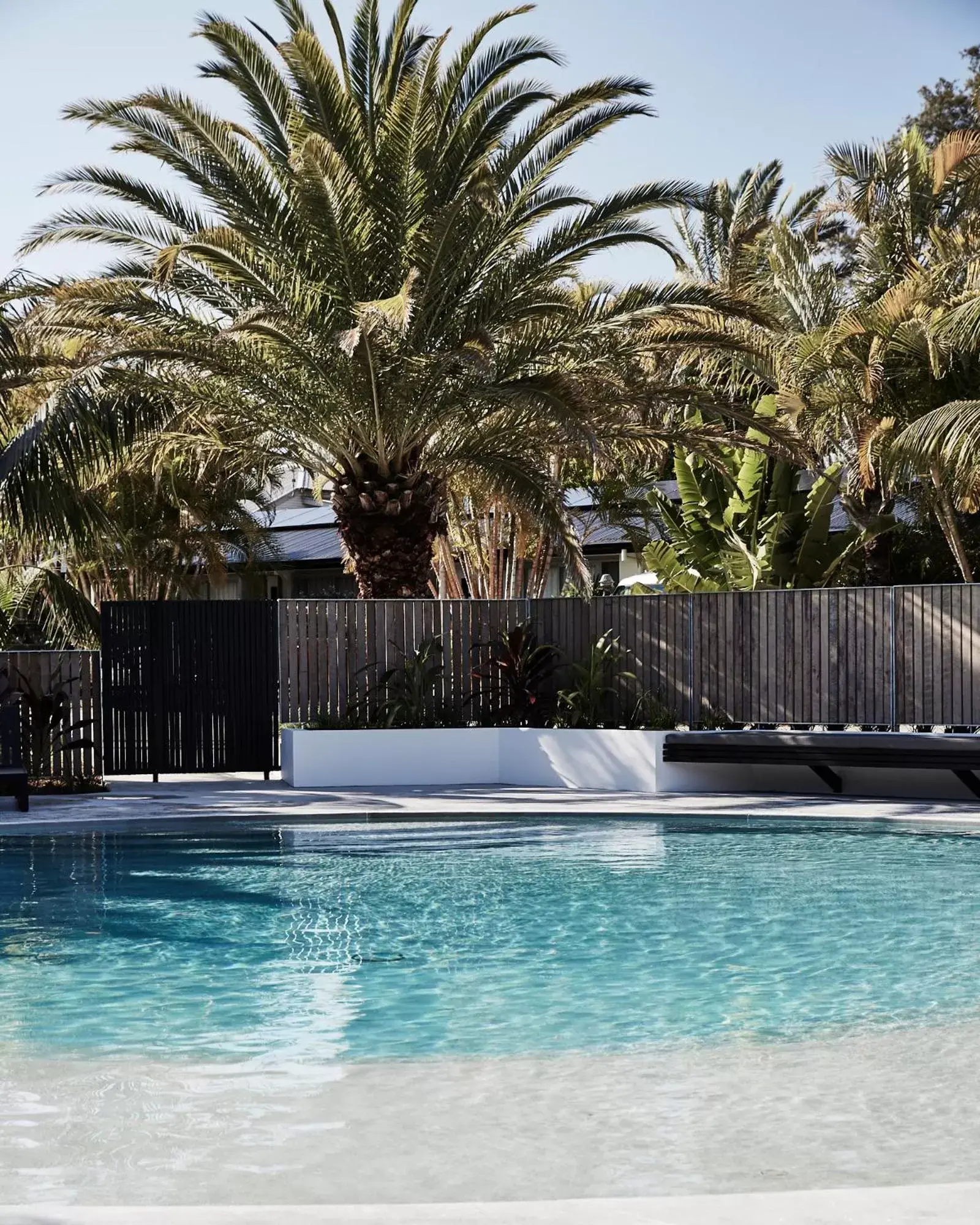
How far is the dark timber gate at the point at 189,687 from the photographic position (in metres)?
18.1

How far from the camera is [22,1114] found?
5652 mm

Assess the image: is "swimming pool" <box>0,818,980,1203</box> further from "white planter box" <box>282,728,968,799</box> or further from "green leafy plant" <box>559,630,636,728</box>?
"green leafy plant" <box>559,630,636,728</box>

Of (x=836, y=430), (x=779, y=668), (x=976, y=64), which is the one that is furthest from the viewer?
(x=976, y=64)

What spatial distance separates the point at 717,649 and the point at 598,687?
154 cm

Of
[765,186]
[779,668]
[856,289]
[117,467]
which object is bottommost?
[779,668]

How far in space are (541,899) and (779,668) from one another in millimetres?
7268

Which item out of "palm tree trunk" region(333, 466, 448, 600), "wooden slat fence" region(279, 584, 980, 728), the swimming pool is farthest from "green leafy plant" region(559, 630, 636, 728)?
the swimming pool

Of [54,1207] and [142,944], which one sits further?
[142,944]

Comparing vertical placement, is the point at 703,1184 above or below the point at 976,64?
below

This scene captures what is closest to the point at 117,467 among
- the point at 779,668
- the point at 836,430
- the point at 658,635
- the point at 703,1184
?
the point at 658,635

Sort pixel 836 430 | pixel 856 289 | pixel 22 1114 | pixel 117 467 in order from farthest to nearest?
pixel 856 289
pixel 836 430
pixel 117 467
pixel 22 1114

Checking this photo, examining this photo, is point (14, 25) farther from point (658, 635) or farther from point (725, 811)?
point (658, 635)

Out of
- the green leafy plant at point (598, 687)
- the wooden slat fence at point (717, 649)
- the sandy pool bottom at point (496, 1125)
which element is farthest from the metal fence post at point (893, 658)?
the sandy pool bottom at point (496, 1125)

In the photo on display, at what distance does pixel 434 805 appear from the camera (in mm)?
15398
